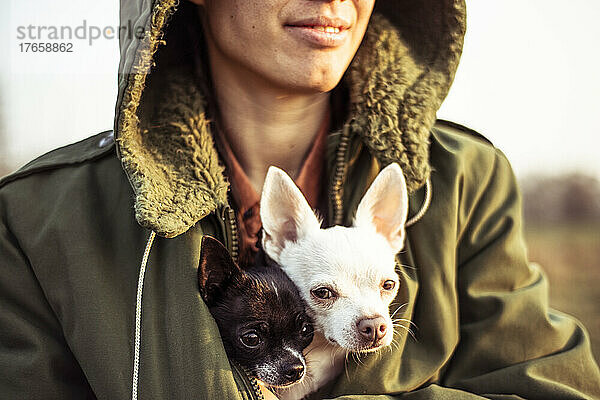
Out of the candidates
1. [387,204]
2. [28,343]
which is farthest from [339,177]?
[28,343]

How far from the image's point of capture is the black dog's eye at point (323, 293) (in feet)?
3.39

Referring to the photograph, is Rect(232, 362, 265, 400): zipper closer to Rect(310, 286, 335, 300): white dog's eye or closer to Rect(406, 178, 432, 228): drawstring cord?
Rect(310, 286, 335, 300): white dog's eye

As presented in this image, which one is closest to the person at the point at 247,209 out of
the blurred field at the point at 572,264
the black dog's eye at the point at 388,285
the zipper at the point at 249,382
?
the zipper at the point at 249,382

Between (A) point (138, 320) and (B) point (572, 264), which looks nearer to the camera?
(A) point (138, 320)

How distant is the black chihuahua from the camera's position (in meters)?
1.01

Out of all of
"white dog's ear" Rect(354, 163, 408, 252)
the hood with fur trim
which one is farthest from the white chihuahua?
the hood with fur trim

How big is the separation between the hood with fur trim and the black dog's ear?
0.26ft

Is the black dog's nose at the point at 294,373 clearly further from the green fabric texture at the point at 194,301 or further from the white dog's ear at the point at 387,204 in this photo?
the white dog's ear at the point at 387,204

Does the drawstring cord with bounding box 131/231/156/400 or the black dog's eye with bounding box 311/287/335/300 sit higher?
the black dog's eye with bounding box 311/287/335/300

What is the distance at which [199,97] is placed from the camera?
127 cm

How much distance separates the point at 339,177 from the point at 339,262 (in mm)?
229

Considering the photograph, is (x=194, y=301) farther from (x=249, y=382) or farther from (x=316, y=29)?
(x=316, y=29)

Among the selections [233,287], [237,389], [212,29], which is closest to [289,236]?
[233,287]

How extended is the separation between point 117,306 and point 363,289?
441 millimetres
